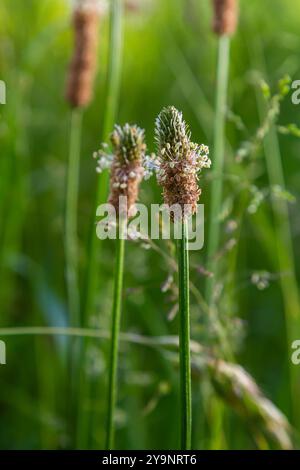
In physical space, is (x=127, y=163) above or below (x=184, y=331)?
above

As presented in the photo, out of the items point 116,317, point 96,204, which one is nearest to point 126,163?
point 116,317

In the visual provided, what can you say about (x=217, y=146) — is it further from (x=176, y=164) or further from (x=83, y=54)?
(x=176, y=164)

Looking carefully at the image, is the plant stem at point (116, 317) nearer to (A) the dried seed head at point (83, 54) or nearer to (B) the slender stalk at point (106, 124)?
(B) the slender stalk at point (106, 124)

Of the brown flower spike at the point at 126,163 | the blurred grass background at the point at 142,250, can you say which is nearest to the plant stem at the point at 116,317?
the brown flower spike at the point at 126,163

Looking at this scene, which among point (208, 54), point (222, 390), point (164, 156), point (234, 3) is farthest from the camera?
point (208, 54)

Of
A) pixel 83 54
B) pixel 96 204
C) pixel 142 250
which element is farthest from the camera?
pixel 142 250

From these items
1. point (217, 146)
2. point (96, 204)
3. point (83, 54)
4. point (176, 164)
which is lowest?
point (176, 164)

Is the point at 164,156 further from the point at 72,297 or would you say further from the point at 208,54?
the point at 208,54
